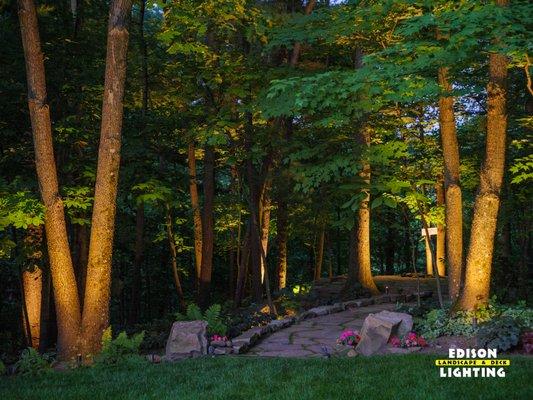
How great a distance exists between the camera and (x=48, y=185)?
9.05m

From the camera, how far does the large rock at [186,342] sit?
27.8ft

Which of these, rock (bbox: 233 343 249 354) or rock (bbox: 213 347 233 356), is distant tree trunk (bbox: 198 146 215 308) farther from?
rock (bbox: 213 347 233 356)

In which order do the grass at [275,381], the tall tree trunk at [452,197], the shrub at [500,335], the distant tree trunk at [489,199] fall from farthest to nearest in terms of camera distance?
the tall tree trunk at [452,197]
the distant tree trunk at [489,199]
the shrub at [500,335]
the grass at [275,381]

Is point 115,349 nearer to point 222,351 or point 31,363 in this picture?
point 31,363

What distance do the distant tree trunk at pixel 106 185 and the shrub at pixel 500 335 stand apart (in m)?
6.24

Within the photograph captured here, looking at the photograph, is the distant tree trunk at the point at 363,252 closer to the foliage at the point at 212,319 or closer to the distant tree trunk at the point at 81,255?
the foliage at the point at 212,319

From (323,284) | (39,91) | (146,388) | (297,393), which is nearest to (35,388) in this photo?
(146,388)

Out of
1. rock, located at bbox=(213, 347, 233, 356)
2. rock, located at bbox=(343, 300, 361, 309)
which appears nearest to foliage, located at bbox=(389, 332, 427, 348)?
rock, located at bbox=(213, 347, 233, 356)

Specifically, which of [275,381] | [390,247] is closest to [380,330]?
[275,381]

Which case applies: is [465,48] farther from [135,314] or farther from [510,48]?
[135,314]

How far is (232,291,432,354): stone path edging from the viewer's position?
9148 millimetres

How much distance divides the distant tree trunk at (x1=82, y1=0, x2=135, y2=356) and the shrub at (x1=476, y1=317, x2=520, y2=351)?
20.5 ft

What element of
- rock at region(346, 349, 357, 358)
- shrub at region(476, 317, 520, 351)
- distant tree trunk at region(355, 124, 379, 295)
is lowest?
rock at region(346, 349, 357, 358)

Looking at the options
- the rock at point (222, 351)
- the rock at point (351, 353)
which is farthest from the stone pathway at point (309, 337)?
the rock at point (351, 353)
